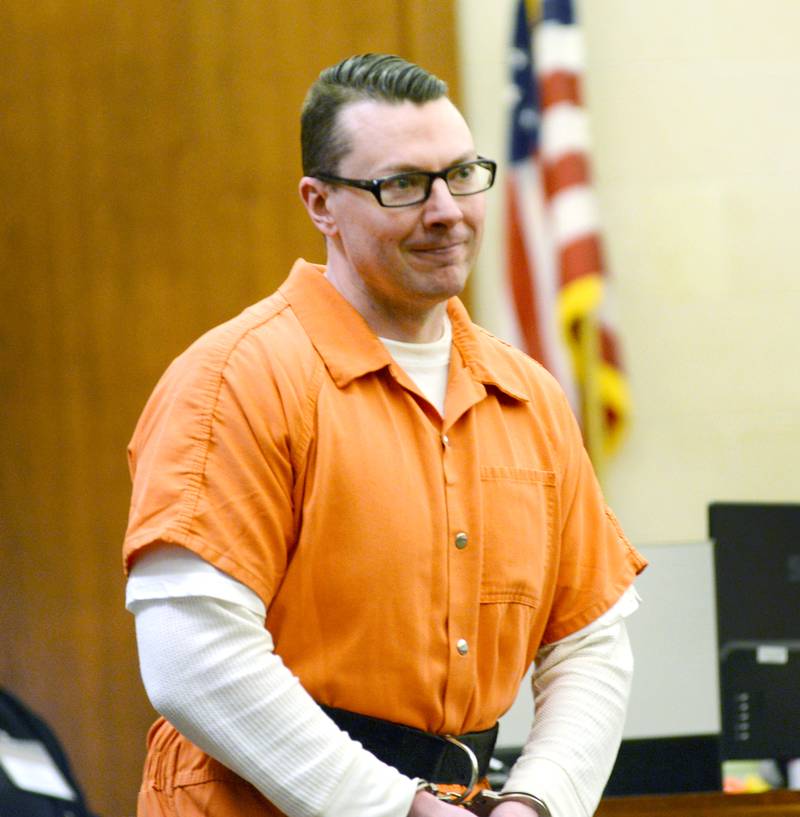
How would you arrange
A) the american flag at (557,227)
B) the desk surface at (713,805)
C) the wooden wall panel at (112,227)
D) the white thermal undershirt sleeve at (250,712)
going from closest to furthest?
the white thermal undershirt sleeve at (250,712), the desk surface at (713,805), the wooden wall panel at (112,227), the american flag at (557,227)

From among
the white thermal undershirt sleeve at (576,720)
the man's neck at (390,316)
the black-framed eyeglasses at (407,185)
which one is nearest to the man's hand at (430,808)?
the white thermal undershirt sleeve at (576,720)

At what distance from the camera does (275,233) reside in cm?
336

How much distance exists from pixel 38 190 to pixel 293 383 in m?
2.18

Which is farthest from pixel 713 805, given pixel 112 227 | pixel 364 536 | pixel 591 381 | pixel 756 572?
pixel 112 227

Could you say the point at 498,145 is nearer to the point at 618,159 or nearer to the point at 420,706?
the point at 618,159

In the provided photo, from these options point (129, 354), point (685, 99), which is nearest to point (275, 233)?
point (129, 354)

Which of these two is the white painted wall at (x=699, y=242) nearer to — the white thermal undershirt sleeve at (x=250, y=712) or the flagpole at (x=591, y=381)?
the flagpole at (x=591, y=381)

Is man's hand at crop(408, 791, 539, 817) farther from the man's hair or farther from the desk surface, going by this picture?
the desk surface

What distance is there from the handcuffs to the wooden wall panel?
200cm

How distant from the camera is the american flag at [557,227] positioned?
11.2 feet

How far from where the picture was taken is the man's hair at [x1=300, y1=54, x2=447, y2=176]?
Result: 1430mm

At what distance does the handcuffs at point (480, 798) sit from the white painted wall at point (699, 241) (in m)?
2.15

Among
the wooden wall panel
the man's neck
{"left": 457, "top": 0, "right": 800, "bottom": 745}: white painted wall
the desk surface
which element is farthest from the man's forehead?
{"left": 457, "top": 0, "right": 800, "bottom": 745}: white painted wall

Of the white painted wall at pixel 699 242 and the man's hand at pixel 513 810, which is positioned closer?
the man's hand at pixel 513 810
